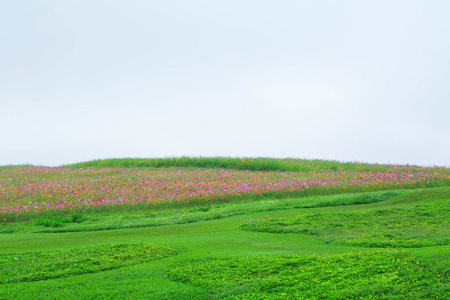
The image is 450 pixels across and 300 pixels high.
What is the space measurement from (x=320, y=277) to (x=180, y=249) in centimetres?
401

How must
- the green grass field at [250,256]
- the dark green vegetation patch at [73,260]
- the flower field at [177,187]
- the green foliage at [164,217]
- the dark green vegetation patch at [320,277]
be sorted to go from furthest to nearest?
1. the flower field at [177,187]
2. the green foliage at [164,217]
3. the dark green vegetation patch at [73,260]
4. the green grass field at [250,256]
5. the dark green vegetation patch at [320,277]

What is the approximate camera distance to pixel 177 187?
23.0m

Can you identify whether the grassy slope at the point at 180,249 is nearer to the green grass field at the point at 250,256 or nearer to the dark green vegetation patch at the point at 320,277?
the green grass field at the point at 250,256

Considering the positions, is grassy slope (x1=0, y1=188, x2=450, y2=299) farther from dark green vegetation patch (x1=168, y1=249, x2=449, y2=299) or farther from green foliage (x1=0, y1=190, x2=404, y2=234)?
green foliage (x1=0, y1=190, x2=404, y2=234)

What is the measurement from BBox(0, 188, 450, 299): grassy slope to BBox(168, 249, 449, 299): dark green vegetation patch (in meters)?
0.18

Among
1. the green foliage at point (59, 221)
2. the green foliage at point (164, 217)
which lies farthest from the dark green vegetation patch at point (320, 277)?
the green foliage at point (59, 221)

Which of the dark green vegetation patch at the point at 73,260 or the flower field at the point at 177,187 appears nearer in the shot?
the dark green vegetation patch at the point at 73,260

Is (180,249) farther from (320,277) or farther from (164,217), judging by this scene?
(164,217)

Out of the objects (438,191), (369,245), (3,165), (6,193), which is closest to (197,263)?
(369,245)

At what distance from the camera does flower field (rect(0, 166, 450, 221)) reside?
20344mm

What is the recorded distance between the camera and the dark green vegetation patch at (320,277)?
6.57m

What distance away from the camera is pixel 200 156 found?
35812 mm

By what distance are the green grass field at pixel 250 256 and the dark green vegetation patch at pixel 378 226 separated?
0.03 m

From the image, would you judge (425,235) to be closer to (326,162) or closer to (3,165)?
(326,162)
